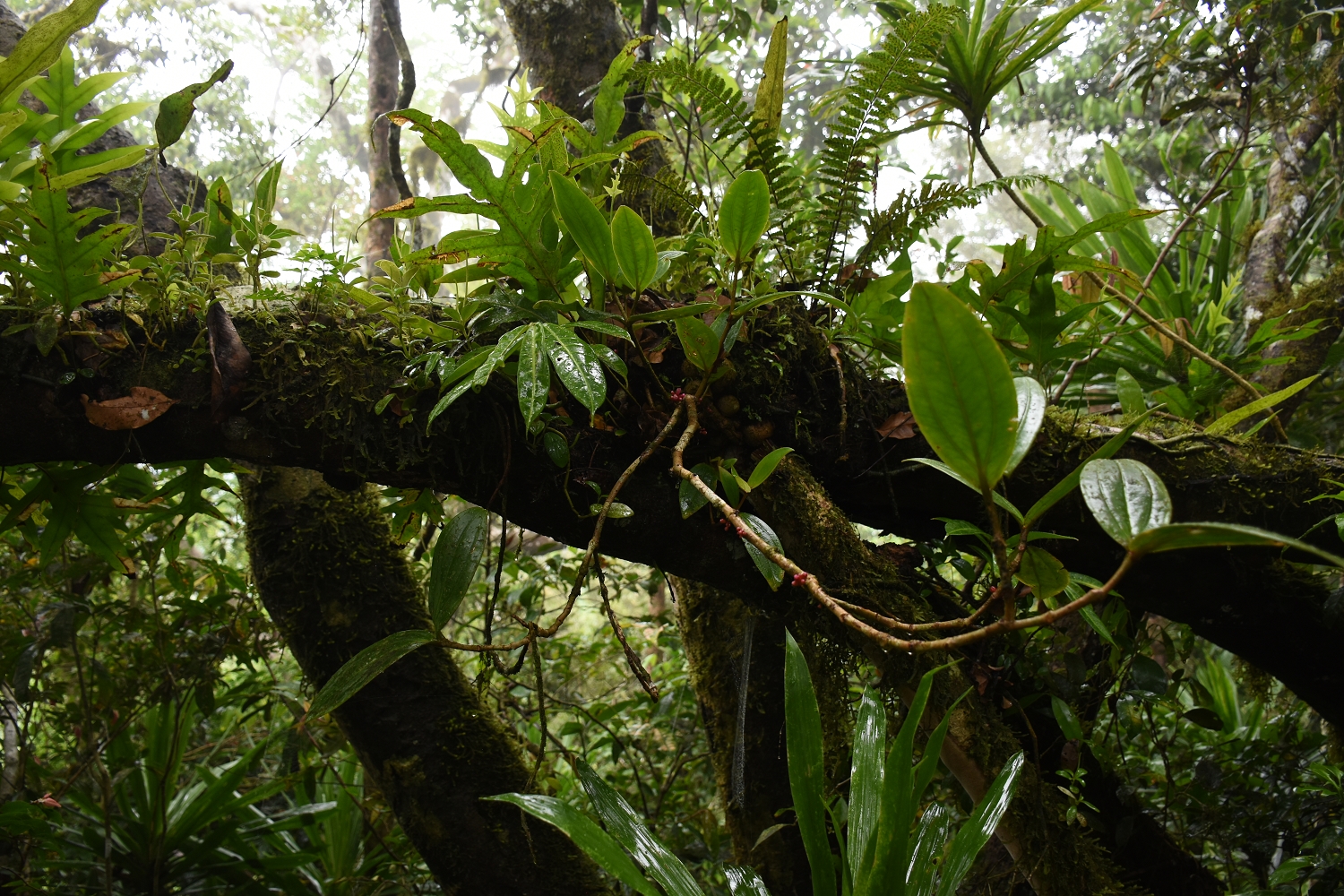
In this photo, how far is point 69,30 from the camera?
3.18 feet

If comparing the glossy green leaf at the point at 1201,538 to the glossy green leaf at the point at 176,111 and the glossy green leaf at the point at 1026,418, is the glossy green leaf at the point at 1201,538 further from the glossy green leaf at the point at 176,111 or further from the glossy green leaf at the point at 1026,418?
the glossy green leaf at the point at 176,111

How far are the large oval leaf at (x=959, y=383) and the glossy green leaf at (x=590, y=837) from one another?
21.3 inches

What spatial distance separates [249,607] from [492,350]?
1.44 metres

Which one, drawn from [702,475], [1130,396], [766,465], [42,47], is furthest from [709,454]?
[42,47]

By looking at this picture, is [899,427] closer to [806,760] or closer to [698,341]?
[698,341]

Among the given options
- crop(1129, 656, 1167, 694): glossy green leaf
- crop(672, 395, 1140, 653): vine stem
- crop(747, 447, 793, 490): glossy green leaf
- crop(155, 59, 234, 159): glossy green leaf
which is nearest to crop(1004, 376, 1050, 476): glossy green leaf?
crop(672, 395, 1140, 653): vine stem

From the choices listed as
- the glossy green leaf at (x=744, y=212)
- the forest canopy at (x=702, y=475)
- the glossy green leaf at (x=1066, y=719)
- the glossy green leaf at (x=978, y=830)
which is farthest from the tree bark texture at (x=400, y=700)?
the glossy green leaf at (x=744, y=212)

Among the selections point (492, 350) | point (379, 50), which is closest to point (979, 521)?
point (492, 350)

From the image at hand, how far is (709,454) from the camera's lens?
1076 millimetres

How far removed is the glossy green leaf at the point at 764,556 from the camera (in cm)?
85

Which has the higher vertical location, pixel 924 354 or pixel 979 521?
pixel 924 354

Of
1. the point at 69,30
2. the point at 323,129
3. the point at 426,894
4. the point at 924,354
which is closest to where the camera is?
the point at 924,354

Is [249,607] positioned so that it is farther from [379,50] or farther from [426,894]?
[379,50]

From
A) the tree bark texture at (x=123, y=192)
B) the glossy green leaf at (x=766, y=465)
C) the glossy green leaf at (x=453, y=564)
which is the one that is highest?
the tree bark texture at (x=123, y=192)
